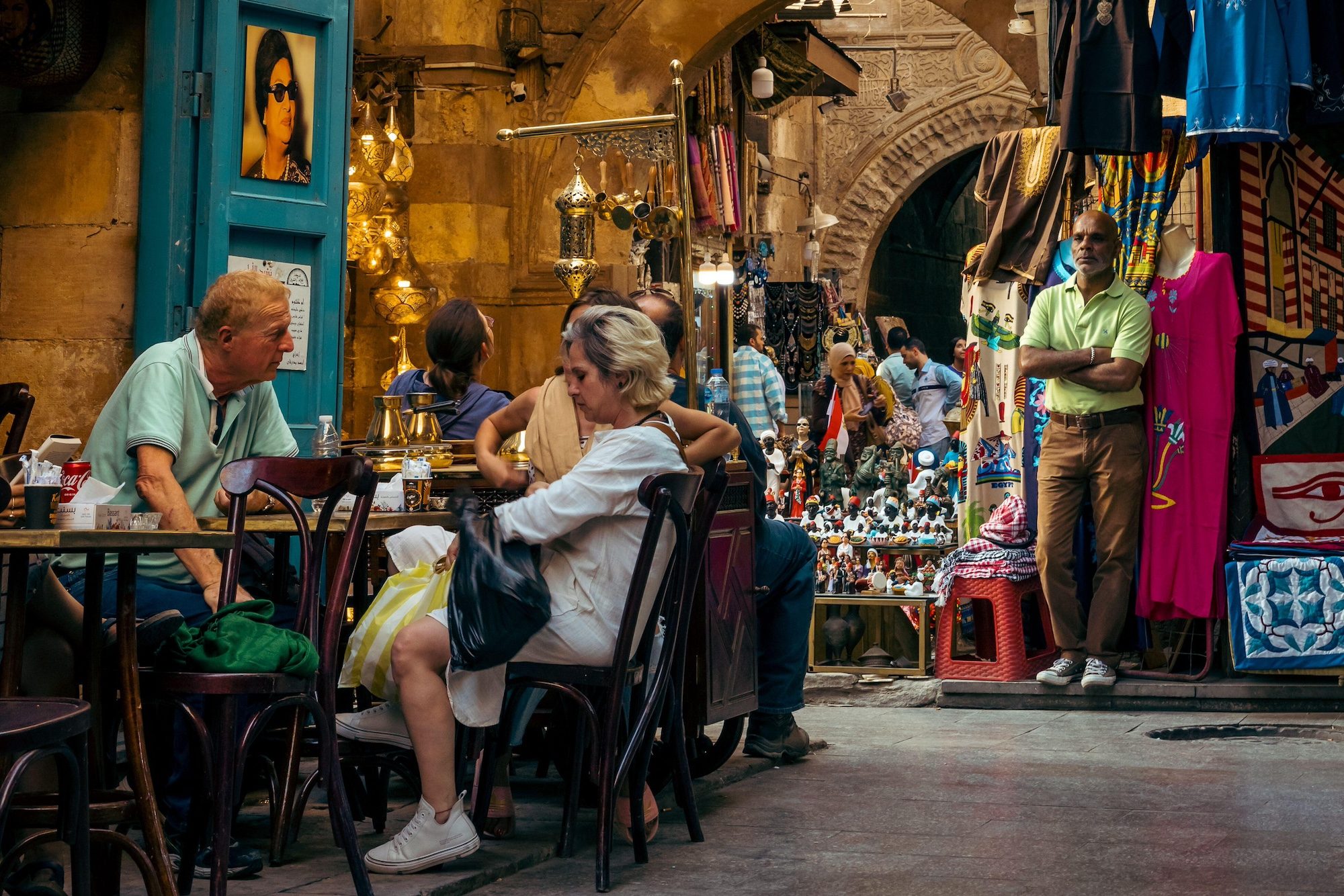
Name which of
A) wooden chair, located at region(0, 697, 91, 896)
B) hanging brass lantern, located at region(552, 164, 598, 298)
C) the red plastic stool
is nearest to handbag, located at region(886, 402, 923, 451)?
hanging brass lantern, located at region(552, 164, 598, 298)

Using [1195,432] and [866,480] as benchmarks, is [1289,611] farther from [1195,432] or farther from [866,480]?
[866,480]

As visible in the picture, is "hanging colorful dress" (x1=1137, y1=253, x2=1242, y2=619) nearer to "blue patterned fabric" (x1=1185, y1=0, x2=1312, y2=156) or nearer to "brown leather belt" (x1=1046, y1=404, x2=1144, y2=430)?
"brown leather belt" (x1=1046, y1=404, x2=1144, y2=430)

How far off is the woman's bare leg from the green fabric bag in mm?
360

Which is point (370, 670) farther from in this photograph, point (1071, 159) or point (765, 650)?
→ point (1071, 159)

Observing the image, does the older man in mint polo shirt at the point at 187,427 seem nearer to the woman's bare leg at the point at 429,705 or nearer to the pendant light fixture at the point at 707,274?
the woman's bare leg at the point at 429,705

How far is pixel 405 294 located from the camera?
1097cm

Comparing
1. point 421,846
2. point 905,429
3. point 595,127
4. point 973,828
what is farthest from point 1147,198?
point 905,429

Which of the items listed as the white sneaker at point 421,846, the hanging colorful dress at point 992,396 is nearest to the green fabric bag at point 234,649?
the white sneaker at point 421,846

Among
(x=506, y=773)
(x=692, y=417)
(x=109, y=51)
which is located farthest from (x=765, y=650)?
(x=109, y=51)

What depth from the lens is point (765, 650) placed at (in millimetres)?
6023

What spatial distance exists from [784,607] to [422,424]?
54.0 inches

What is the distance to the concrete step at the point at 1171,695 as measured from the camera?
7520 mm

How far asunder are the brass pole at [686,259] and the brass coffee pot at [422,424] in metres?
0.89

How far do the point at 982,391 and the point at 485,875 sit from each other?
547cm
